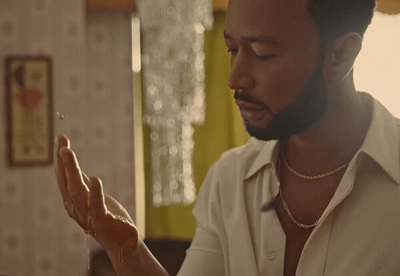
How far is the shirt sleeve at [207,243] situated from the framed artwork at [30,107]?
1.31 meters

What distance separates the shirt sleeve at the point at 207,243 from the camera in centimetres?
58

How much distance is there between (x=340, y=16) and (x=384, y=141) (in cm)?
12

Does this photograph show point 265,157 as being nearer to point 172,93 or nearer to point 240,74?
point 240,74

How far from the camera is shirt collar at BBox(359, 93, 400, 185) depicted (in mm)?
502

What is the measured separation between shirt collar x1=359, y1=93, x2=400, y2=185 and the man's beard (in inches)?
2.2

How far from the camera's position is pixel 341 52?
48 centimetres

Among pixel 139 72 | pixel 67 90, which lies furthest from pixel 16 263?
pixel 139 72

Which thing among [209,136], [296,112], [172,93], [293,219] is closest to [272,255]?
[293,219]

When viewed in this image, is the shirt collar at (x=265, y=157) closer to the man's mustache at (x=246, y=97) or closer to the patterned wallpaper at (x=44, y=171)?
the man's mustache at (x=246, y=97)

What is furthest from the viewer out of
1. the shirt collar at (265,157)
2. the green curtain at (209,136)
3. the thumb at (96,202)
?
the green curtain at (209,136)

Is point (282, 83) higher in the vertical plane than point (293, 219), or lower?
higher

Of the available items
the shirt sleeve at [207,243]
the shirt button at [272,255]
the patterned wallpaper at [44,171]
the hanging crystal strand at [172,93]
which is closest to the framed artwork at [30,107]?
the patterned wallpaper at [44,171]

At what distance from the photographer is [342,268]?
0.50 meters

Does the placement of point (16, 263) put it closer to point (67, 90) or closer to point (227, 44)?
point (67, 90)
